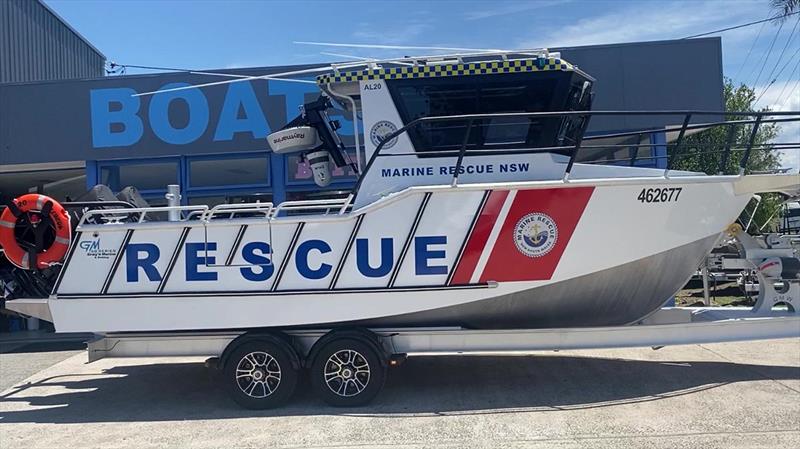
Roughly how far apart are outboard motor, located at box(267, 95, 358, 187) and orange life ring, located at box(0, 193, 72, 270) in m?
2.27

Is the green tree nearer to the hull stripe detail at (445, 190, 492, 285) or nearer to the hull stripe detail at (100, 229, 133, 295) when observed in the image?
the hull stripe detail at (445, 190, 492, 285)

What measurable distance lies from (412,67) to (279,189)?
5430 millimetres

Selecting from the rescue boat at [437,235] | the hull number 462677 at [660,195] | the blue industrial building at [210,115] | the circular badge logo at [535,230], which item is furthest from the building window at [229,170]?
the hull number 462677 at [660,195]

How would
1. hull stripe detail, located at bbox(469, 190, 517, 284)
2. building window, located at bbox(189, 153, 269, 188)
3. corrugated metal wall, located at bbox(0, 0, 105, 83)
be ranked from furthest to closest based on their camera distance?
1. corrugated metal wall, located at bbox(0, 0, 105, 83)
2. building window, located at bbox(189, 153, 269, 188)
3. hull stripe detail, located at bbox(469, 190, 517, 284)

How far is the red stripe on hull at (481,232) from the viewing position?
5.83m

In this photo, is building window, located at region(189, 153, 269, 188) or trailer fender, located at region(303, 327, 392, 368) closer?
trailer fender, located at region(303, 327, 392, 368)

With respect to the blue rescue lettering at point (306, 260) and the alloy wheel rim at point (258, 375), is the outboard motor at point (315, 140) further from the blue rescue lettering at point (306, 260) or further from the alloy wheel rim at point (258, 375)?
the alloy wheel rim at point (258, 375)

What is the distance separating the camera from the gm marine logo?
6090mm

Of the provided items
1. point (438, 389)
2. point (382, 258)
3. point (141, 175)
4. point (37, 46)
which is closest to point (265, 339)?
point (382, 258)

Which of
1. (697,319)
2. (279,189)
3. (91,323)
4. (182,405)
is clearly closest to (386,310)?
(182,405)

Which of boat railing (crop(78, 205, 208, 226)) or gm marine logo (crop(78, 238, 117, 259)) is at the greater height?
boat railing (crop(78, 205, 208, 226))

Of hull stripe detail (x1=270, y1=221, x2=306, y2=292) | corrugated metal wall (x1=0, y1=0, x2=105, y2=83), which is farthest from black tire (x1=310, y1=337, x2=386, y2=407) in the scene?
corrugated metal wall (x1=0, y1=0, x2=105, y2=83)

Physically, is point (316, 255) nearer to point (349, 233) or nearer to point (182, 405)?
point (349, 233)

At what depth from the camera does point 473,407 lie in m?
5.85
